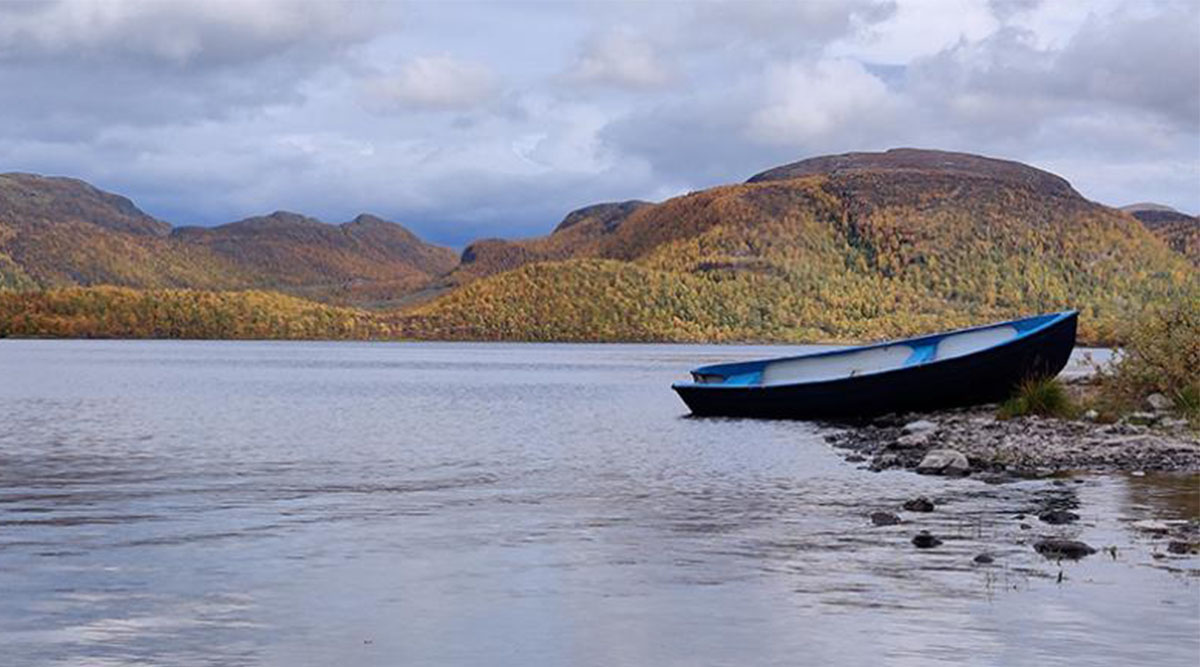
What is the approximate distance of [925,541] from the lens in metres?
21.8

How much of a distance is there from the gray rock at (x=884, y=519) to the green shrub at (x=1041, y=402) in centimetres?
1916

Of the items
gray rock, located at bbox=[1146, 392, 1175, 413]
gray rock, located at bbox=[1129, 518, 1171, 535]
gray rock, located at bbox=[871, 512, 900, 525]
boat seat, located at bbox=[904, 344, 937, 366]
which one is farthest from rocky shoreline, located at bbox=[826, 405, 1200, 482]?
boat seat, located at bbox=[904, 344, 937, 366]

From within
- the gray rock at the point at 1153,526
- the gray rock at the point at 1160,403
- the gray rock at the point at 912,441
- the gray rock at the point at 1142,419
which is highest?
the gray rock at the point at 1160,403

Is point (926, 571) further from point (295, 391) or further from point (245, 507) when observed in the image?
point (295, 391)

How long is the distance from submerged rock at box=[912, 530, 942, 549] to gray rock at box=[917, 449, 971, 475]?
1099 centimetres

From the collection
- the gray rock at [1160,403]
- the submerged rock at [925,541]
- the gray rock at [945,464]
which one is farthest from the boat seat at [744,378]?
the submerged rock at [925,541]

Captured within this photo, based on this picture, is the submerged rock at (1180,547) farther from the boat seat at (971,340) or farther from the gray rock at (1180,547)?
the boat seat at (971,340)

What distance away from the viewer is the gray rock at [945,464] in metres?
32.8

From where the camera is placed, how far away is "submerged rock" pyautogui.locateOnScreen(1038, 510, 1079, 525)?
24125 mm

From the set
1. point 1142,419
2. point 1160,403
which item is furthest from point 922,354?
point 1142,419

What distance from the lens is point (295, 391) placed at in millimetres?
94062

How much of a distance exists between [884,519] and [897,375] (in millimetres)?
24464

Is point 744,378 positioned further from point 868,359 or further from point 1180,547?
point 1180,547

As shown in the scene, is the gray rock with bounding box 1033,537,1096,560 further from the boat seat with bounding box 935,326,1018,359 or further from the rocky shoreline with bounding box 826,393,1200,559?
the boat seat with bounding box 935,326,1018,359
